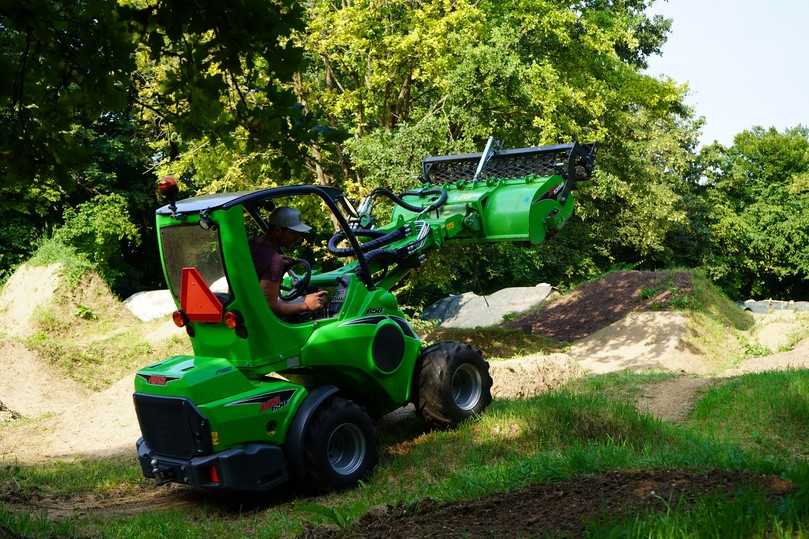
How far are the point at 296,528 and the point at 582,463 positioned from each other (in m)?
1.87

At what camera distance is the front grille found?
6906 millimetres

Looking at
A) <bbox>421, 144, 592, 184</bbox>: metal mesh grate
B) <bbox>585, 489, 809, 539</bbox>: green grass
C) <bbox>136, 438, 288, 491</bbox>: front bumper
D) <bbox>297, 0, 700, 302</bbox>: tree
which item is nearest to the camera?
<bbox>585, 489, 809, 539</bbox>: green grass

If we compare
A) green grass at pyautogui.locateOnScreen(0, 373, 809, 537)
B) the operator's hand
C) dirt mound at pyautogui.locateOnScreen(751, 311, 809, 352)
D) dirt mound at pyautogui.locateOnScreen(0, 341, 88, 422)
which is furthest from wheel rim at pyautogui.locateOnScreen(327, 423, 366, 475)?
dirt mound at pyautogui.locateOnScreen(751, 311, 809, 352)

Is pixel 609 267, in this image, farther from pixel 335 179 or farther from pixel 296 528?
pixel 296 528

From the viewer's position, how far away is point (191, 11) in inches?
204

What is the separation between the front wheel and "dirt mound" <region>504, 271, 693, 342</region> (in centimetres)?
1171

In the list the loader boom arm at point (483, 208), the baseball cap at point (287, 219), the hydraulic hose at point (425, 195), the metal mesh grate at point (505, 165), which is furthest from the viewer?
the metal mesh grate at point (505, 165)

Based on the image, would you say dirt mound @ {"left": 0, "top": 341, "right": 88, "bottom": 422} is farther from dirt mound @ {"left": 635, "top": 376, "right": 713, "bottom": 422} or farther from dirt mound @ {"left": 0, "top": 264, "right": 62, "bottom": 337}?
dirt mound @ {"left": 635, "top": 376, "right": 713, "bottom": 422}

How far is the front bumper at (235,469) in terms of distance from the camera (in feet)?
22.5

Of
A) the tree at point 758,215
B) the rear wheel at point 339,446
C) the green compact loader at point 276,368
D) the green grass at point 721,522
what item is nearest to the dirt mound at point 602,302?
the green compact loader at point 276,368

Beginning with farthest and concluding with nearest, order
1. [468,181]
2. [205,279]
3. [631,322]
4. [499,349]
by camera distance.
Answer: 1. [631,322]
2. [499,349]
3. [468,181]
4. [205,279]

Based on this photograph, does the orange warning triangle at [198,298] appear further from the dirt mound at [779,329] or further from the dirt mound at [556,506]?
the dirt mound at [779,329]

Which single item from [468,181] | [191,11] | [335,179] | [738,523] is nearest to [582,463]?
[738,523]

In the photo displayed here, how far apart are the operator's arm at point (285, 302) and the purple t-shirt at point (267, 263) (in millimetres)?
37
